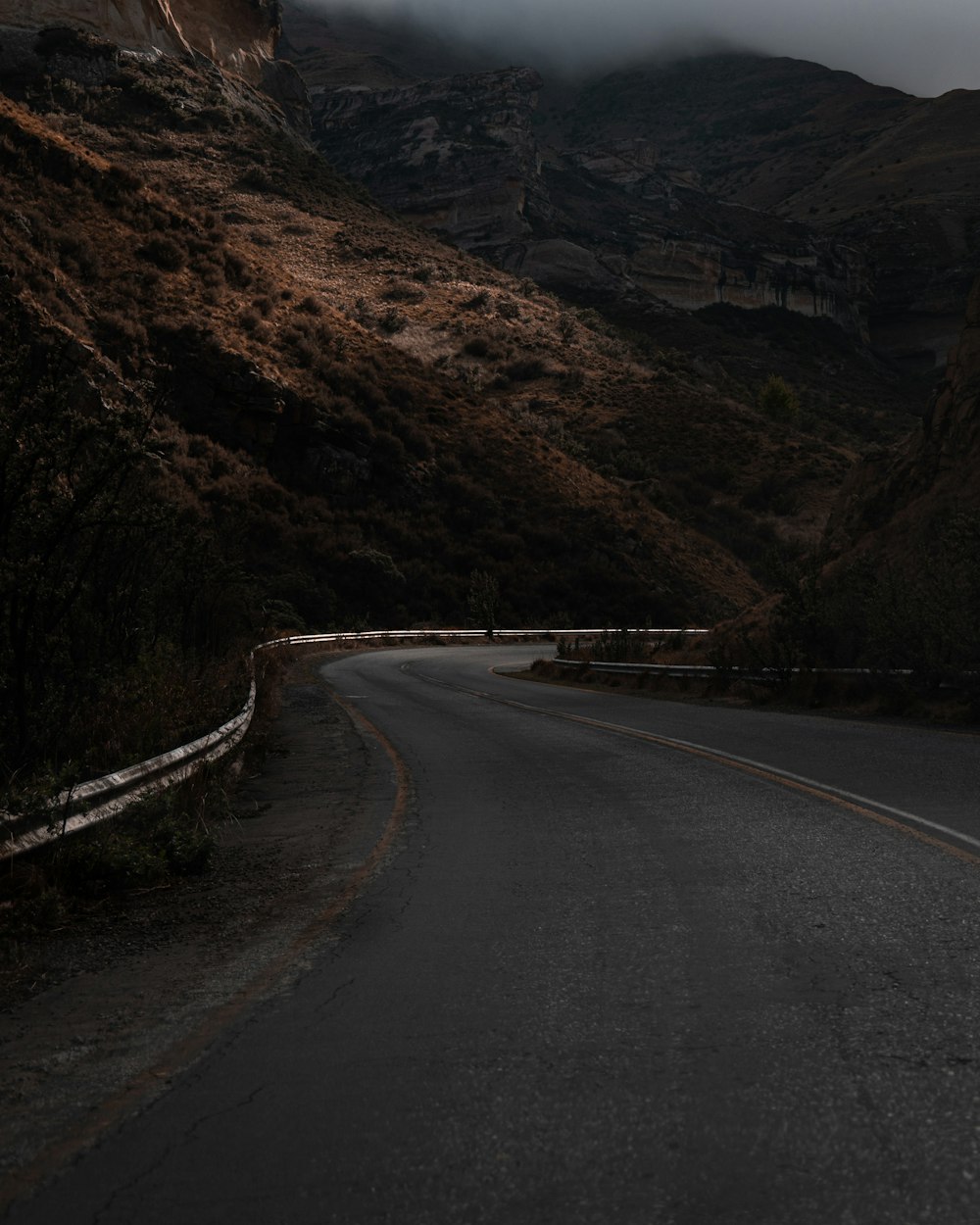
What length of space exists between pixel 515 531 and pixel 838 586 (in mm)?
35878

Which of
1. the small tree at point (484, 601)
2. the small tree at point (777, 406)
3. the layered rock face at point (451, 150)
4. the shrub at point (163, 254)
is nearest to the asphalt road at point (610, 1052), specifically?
the small tree at point (484, 601)

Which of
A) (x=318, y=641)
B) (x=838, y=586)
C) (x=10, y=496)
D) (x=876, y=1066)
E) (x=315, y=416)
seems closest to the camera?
(x=876, y=1066)

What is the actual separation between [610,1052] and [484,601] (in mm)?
48715

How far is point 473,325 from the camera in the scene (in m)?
81.9

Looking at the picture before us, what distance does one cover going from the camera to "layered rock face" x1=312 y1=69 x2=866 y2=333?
5349 inches

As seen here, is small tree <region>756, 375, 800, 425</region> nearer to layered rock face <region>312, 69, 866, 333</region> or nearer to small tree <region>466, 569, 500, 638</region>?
layered rock face <region>312, 69, 866, 333</region>

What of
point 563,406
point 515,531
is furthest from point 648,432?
point 515,531

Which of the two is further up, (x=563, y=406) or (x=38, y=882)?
(x=563, y=406)

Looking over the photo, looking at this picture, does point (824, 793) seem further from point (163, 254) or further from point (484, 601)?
point (163, 254)

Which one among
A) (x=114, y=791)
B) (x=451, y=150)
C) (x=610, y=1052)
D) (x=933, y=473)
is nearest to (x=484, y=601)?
(x=933, y=473)

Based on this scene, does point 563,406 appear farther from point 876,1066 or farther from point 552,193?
point 552,193

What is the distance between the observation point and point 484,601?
2076 inches

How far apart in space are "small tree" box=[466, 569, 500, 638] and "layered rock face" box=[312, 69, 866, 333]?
81.5 metres

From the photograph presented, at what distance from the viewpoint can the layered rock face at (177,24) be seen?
8419 cm
